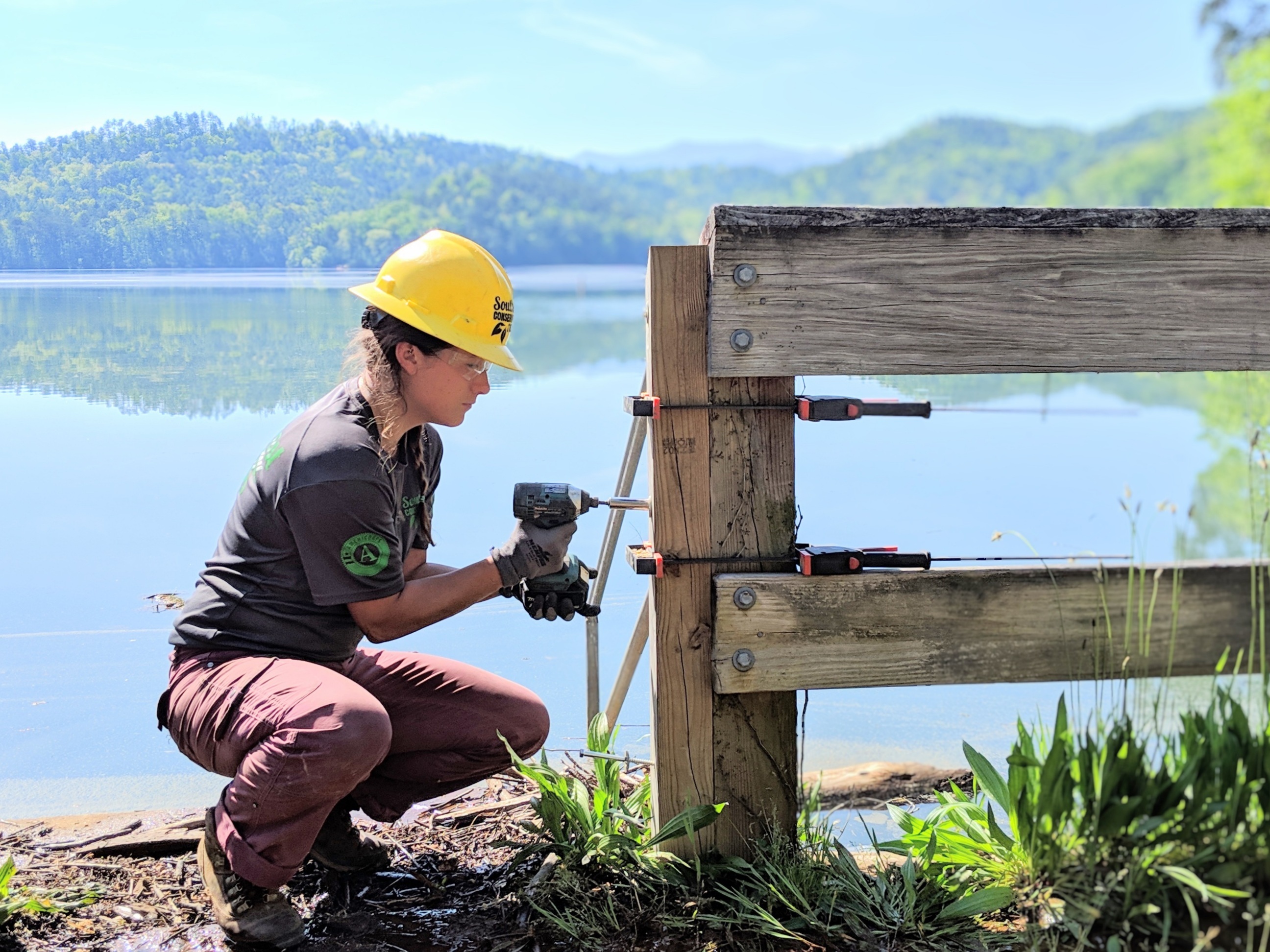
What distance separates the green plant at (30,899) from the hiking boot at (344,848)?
56 cm

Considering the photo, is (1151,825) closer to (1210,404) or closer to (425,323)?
(425,323)

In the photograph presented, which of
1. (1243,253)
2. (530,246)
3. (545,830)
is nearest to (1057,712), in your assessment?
(1243,253)

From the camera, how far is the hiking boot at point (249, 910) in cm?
233

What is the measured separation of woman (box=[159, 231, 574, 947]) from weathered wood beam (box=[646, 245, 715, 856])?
32cm

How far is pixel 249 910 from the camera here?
2.34 metres

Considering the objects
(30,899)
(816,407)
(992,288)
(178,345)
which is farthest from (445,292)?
(178,345)

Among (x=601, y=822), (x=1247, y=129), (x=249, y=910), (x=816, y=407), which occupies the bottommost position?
(x=249, y=910)

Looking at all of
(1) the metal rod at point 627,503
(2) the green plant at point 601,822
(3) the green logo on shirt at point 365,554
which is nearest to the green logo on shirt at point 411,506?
(3) the green logo on shirt at point 365,554

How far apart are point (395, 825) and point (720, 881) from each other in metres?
1.13

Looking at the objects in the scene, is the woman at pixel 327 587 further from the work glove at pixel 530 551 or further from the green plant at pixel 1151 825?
the green plant at pixel 1151 825

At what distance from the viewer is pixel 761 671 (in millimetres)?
2229

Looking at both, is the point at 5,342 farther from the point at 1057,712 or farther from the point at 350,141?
the point at 1057,712

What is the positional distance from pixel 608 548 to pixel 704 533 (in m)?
1.00

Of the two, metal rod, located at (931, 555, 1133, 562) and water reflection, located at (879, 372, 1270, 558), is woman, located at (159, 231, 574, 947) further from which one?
water reflection, located at (879, 372, 1270, 558)
